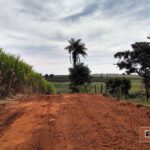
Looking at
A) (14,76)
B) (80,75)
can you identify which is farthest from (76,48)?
(14,76)

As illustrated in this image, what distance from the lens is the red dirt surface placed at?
25.6 feet

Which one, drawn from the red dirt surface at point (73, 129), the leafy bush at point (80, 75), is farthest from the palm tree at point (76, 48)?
the red dirt surface at point (73, 129)

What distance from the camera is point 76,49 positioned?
84.1m

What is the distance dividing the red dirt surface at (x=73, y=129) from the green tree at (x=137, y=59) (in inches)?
1362

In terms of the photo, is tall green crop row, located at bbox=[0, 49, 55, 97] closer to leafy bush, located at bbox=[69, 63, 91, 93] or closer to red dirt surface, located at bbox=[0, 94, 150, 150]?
red dirt surface, located at bbox=[0, 94, 150, 150]

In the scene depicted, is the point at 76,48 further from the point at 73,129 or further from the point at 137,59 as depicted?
the point at 73,129

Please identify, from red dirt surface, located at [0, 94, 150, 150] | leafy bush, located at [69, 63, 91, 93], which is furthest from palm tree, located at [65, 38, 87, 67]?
red dirt surface, located at [0, 94, 150, 150]

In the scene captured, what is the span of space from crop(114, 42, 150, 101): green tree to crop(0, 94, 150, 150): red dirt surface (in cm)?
3461

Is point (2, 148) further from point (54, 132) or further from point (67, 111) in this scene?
point (67, 111)

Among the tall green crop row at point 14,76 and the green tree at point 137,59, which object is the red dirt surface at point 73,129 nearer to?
the tall green crop row at point 14,76

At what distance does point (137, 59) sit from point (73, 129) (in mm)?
42268

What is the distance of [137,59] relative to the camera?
166 ft

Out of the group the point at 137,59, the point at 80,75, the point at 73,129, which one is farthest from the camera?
the point at 80,75

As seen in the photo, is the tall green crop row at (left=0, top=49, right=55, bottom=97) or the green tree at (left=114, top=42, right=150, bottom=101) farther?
the green tree at (left=114, top=42, right=150, bottom=101)
